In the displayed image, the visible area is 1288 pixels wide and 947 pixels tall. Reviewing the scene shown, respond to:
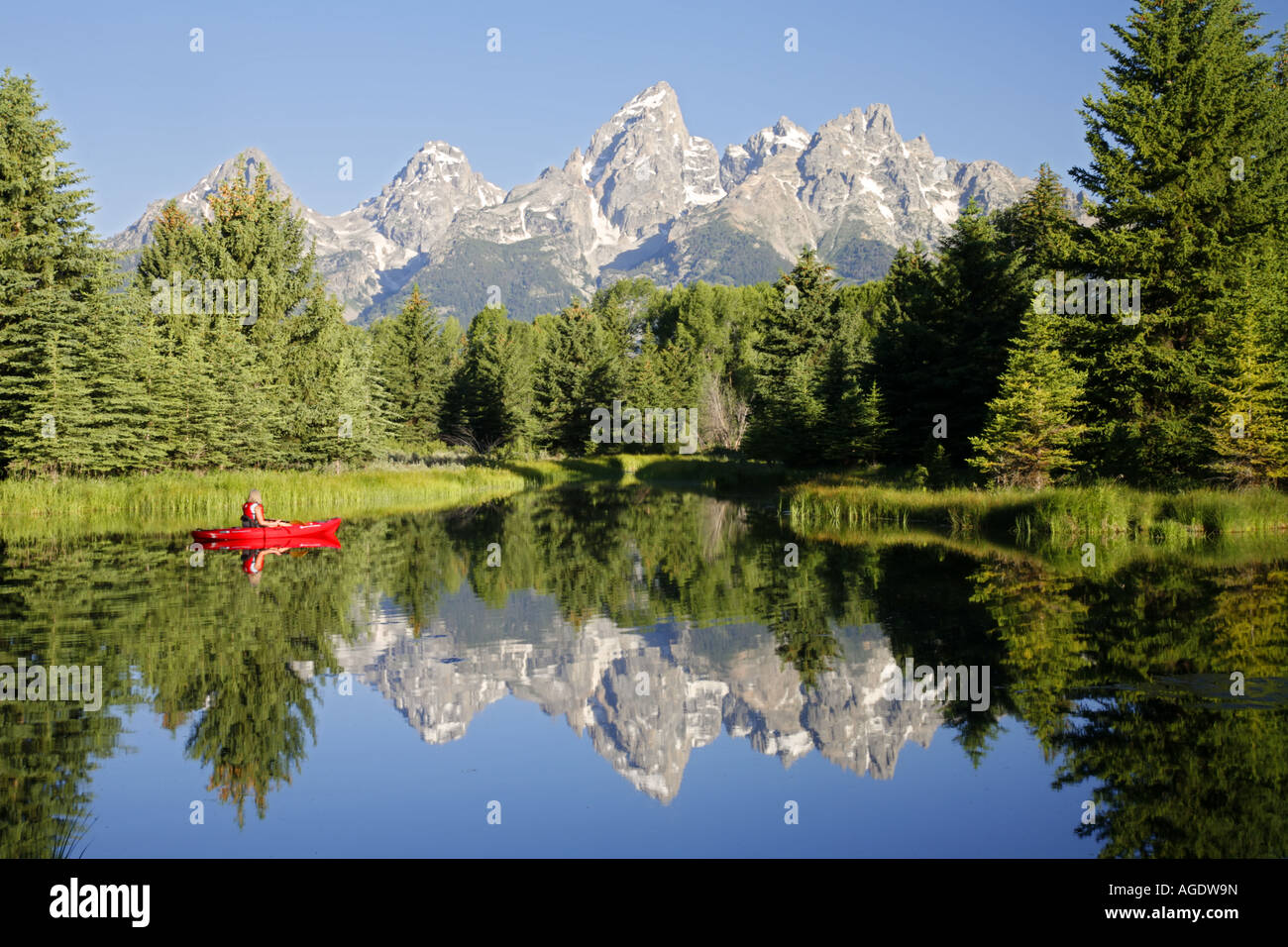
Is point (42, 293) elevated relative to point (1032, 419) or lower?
elevated

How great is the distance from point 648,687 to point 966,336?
114 feet

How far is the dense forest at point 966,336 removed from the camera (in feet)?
104

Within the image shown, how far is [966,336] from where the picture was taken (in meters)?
42.6

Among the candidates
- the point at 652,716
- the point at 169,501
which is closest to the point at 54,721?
the point at 652,716

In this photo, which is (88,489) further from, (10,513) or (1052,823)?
(1052,823)

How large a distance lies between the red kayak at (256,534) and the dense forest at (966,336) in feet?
45.6

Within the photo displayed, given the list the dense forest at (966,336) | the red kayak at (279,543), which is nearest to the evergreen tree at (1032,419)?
the dense forest at (966,336)

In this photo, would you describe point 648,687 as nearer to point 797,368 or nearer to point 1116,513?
point 1116,513

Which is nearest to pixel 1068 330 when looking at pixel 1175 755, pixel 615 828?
pixel 1175 755

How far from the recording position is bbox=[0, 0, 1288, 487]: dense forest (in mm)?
31594

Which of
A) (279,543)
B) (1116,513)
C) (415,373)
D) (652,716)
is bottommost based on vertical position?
(652,716)

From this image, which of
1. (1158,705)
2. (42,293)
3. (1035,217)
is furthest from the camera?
(1035,217)

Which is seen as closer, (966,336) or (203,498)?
(203,498)

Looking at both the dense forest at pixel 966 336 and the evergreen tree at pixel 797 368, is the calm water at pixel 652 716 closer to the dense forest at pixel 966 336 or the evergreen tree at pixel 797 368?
the dense forest at pixel 966 336
